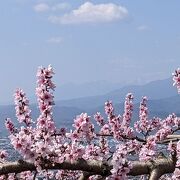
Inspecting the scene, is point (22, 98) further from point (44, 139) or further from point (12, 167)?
point (12, 167)

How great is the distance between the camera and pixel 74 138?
27.7ft

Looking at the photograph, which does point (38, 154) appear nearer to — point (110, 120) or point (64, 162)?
point (64, 162)

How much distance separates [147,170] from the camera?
8461mm

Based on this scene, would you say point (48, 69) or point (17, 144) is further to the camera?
point (48, 69)

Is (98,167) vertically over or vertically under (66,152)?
under

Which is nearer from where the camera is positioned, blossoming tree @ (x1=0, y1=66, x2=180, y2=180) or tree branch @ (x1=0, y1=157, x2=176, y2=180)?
blossoming tree @ (x1=0, y1=66, x2=180, y2=180)

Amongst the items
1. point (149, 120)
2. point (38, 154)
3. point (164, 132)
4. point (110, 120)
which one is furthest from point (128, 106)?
point (38, 154)

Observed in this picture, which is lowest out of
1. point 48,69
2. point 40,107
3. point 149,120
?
point 149,120

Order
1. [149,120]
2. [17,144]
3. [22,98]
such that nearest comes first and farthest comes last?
[17,144]
[22,98]
[149,120]

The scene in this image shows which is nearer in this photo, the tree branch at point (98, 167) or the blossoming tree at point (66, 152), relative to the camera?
the blossoming tree at point (66, 152)

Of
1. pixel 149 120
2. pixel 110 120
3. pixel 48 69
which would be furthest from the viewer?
pixel 149 120

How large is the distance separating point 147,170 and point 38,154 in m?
2.23

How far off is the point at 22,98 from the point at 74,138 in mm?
2298

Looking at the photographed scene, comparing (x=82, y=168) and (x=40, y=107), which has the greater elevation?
(x=40, y=107)
